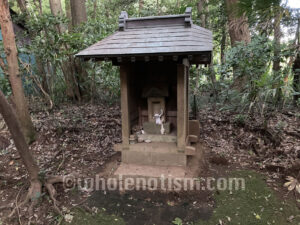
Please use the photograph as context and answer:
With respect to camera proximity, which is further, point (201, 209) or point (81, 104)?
point (81, 104)

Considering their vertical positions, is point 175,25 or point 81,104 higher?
point 175,25

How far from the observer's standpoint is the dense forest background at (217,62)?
375cm

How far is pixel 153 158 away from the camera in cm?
369

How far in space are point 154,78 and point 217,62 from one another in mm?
3019

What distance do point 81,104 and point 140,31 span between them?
4.13m

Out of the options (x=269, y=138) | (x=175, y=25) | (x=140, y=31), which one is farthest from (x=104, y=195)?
(x=269, y=138)

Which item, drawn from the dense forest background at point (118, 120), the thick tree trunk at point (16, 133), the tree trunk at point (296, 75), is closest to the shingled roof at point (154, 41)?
the dense forest background at point (118, 120)

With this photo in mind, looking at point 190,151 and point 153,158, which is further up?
point 190,151

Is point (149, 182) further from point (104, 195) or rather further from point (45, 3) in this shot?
point (45, 3)

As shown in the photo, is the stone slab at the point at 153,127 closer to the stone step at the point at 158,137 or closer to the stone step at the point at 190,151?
the stone step at the point at 158,137

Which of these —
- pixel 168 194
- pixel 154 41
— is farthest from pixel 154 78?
pixel 168 194

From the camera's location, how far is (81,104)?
6875 millimetres

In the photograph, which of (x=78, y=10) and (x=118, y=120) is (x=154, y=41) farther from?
(x=78, y=10)

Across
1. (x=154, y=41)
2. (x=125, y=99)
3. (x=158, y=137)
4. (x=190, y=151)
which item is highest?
(x=154, y=41)
